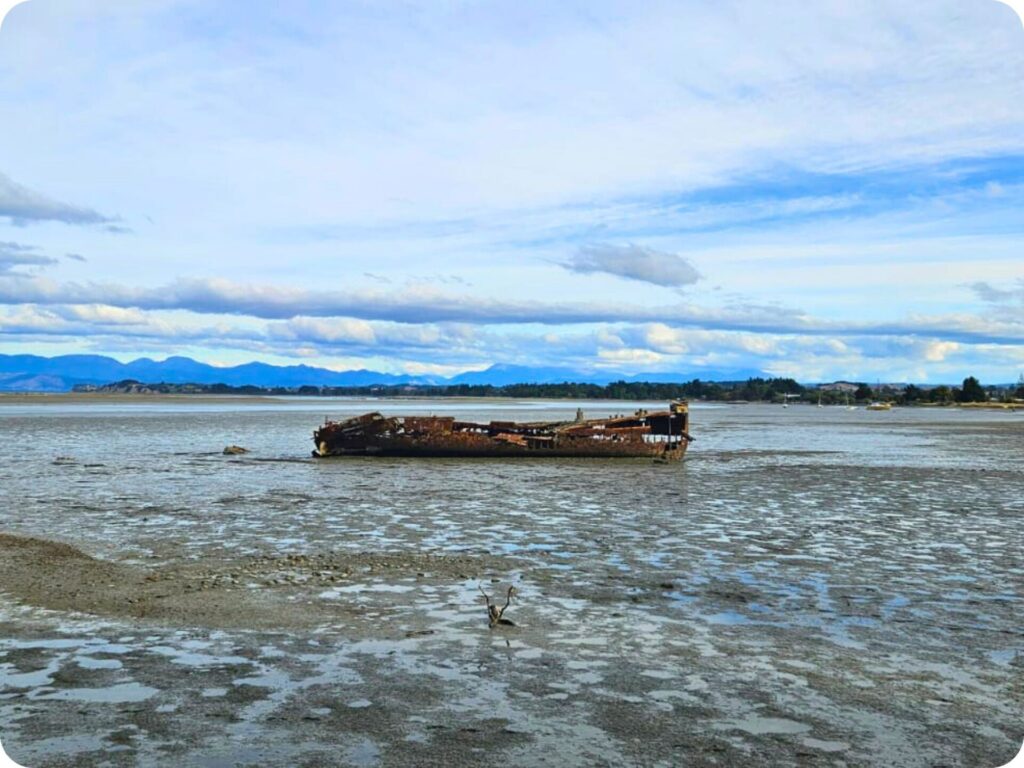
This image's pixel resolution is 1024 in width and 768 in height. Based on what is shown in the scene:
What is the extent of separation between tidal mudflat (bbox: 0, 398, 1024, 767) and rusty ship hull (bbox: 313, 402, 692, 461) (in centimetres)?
1466

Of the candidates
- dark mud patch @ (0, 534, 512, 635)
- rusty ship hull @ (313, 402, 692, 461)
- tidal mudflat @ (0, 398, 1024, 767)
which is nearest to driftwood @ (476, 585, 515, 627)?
tidal mudflat @ (0, 398, 1024, 767)

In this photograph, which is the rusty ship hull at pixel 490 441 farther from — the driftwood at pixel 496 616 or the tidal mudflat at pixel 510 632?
the driftwood at pixel 496 616

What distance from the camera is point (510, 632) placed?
947 cm

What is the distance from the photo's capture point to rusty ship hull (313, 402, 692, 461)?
36.2m

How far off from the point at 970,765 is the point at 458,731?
11.4ft

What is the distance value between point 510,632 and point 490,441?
2701cm

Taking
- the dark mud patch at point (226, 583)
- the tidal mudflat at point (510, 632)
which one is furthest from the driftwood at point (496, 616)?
the dark mud patch at point (226, 583)

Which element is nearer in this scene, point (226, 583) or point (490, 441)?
point (226, 583)

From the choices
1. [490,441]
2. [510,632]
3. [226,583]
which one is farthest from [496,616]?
[490,441]

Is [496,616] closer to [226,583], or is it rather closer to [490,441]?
[226,583]

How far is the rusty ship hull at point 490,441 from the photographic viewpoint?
36.2 m

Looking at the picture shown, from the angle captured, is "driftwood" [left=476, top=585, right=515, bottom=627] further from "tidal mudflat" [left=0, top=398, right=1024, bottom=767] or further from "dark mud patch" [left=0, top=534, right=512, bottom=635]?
"dark mud patch" [left=0, top=534, right=512, bottom=635]

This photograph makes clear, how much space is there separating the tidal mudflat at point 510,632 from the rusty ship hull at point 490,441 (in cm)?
1466

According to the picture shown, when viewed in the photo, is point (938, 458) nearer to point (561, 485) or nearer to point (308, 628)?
point (561, 485)
